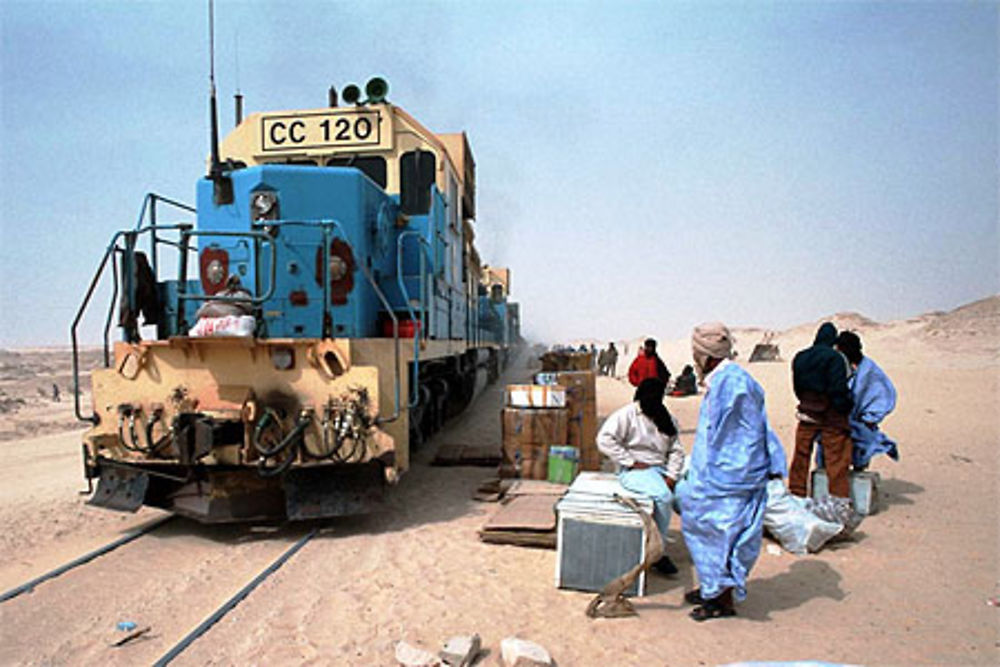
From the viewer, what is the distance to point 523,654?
2.74 meters

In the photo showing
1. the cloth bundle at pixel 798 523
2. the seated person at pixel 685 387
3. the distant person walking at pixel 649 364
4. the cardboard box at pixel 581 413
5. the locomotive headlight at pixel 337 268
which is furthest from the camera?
the seated person at pixel 685 387

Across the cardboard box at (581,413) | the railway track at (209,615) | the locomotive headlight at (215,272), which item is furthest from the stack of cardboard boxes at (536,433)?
the locomotive headlight at (215,272)

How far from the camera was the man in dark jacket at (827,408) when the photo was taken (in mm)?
5133

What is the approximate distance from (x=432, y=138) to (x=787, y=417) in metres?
8.75

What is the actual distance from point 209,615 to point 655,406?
2.96m

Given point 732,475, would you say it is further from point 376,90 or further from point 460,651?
point 376,90

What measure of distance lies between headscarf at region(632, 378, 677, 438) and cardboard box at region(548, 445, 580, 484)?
81.7 inches

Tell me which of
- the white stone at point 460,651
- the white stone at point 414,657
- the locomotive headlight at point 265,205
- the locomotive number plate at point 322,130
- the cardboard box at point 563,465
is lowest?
the white stone at point 414,657

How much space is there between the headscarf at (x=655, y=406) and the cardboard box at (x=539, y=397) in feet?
7.07

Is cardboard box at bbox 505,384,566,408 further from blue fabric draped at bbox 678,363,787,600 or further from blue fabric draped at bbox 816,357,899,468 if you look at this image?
blue fabric draped at bbox 678,363,787,600

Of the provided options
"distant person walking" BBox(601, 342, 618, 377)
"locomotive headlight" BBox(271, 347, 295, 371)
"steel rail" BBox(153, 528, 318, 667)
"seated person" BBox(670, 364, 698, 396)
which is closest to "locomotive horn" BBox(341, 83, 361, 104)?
"locomotive headlight" BBox(271, 347, 295, 371)

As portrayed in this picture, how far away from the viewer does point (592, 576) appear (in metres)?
3.66

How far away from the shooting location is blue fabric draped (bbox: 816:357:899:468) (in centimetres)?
550

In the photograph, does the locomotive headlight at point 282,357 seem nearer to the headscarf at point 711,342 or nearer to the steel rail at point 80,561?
the steel rail at point 80,561
